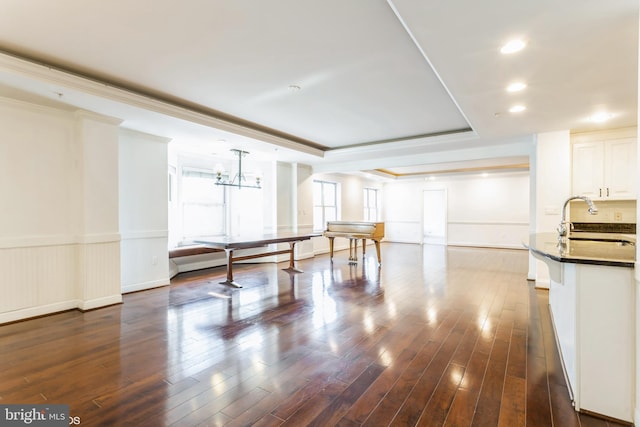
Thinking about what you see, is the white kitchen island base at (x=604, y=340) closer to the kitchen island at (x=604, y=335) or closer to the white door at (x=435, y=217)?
the kitchen island at (x=604, y=335)

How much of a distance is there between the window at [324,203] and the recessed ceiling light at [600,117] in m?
5.96

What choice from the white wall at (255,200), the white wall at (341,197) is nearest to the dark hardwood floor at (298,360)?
the white wall at (255,200)

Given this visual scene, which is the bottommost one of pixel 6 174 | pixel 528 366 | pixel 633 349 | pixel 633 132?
pixel 528 366

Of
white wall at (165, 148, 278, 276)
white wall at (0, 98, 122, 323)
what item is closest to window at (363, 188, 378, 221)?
white wall at (165, 148, 278, 276)

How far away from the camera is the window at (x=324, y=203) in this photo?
8.70 m

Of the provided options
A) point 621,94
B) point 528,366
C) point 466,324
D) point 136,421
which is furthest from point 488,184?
point 136,421

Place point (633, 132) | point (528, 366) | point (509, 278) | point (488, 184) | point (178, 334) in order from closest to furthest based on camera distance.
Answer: point (528, 366) < point (178, 334) < point (633, 132) < point (509, 278) < point (488, 184)

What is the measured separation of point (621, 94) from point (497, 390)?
10.6ft

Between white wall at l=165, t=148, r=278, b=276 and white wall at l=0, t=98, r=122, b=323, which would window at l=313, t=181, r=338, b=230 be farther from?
white wall at l=0, t=98, r=122, b=323

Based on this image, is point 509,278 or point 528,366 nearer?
point 528,366

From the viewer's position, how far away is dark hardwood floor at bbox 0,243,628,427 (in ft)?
5.79

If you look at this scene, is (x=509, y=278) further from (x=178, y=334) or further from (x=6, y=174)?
(x=6, y=174)

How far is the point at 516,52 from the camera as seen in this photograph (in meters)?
2.29

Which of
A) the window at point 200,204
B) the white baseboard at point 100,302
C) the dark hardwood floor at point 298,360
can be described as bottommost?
the dark hardwood floor at point 298,360
